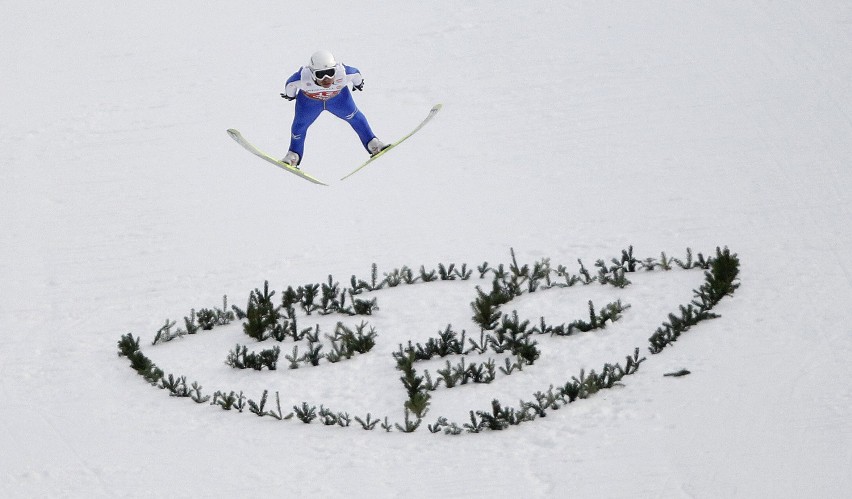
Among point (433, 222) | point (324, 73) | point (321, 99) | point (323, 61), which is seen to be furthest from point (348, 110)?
point (433, 222)

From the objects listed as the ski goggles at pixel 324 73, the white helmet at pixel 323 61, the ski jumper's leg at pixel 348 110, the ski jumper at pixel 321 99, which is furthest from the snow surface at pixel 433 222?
the white helmet at pixel 323 61

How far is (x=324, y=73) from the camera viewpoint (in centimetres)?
1210

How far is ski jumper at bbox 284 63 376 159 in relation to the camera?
482 inches

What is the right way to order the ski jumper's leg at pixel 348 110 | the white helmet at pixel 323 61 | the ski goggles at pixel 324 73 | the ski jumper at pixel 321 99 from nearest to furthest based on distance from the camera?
the white helmet at pixel 323 61 → the ski goggles at pixel 324 73 → the ski jumper at pixel 321 99 → the ski jumper's leg at pixel 348 110

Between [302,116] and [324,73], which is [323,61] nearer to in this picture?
[324,73]

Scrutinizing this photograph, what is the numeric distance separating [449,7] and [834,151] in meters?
6.89

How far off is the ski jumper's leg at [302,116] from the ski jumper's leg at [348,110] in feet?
0.37

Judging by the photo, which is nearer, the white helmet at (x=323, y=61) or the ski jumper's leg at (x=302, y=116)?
the white helmet at (x=323, y=61)

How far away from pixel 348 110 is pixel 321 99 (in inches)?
14.5

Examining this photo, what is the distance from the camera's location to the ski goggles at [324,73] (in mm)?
12041

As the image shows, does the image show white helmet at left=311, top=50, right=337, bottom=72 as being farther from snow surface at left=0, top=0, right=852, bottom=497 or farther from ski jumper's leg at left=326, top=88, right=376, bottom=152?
snow surface at left=0, top=0, right=852, bottom=497

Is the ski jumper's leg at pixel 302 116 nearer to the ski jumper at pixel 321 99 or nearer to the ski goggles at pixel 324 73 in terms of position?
the ski jumper at pixel 321 99

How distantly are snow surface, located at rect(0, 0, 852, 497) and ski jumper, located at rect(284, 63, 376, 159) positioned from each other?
2.16 m

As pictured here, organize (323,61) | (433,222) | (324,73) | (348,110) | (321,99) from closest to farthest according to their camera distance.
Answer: (323,61)
(324,73)
(321,99)
(348,110)
(433,222)
